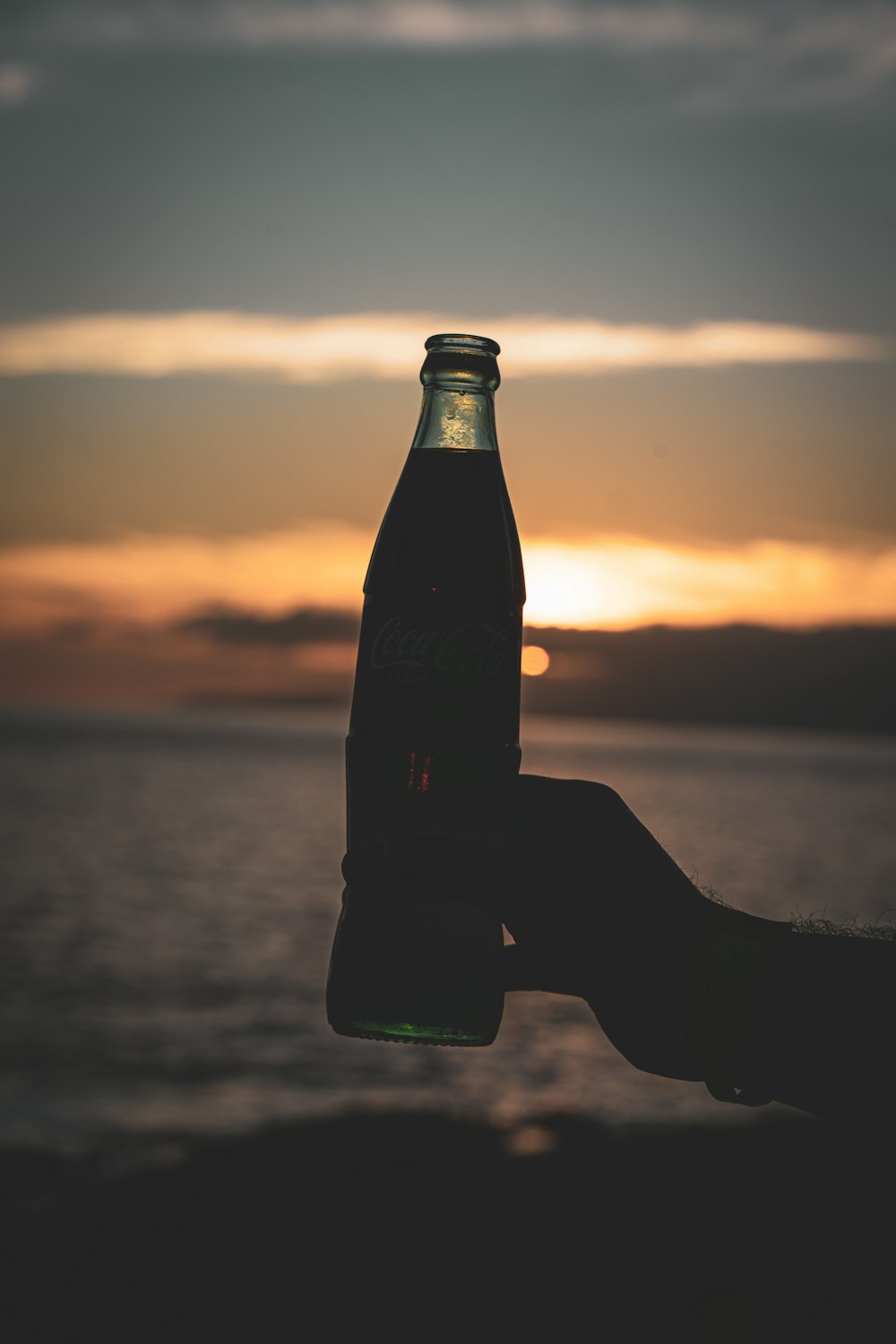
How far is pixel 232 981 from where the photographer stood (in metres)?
38.3

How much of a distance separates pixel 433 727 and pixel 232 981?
37049 mm

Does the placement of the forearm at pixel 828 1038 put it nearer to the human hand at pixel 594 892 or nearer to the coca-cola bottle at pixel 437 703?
the human hand at pixel 594 892

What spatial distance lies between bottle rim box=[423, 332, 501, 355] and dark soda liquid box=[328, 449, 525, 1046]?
0.27 m

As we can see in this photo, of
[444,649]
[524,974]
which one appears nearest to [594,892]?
[524,974]

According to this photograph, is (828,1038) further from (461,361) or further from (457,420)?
(461,361)

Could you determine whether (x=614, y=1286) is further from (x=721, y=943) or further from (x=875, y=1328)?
(x=721, y=943)

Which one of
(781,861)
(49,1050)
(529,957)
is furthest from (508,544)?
(781,861)

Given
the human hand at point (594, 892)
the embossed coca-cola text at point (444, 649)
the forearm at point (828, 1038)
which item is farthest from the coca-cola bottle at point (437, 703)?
the forearm at point (828, 1038)

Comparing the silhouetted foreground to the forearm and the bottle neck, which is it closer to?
the forearm

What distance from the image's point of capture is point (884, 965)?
2617mm

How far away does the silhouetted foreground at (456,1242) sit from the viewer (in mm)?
13344

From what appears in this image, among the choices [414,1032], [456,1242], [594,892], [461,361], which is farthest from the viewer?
[456,1242]

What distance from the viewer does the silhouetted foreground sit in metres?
13.3

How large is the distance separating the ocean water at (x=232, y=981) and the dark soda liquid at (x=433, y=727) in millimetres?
750
